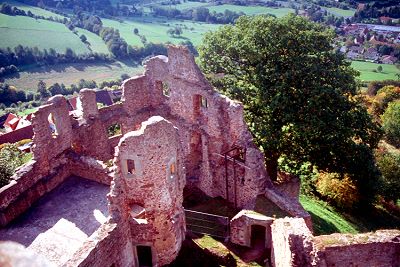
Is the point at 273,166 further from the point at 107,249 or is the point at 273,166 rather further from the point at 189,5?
the point at 189,5

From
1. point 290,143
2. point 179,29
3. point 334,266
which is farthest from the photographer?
point 179,29

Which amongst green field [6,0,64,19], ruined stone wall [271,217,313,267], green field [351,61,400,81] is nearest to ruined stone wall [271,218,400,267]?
ruined stone wall [271,217,313,267]

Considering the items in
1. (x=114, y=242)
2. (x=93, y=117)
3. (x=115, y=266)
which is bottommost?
(x=115, y=266)

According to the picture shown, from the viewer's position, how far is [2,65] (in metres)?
60.3

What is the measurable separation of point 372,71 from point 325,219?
47.4m

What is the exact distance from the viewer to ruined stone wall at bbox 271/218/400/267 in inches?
495

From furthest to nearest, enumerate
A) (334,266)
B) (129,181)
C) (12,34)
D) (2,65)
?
(12,34) < (2,65) < (129,181) < (334,266)

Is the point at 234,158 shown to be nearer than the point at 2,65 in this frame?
Yes

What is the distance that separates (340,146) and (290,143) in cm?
277

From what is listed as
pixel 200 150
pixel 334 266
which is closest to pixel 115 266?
pixel 334 266

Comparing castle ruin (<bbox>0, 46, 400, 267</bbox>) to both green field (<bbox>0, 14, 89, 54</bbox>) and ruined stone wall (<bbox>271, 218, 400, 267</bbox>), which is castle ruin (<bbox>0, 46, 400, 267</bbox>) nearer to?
ruined stone wall (<bbox>271, 218, 400, 267</bbox>)

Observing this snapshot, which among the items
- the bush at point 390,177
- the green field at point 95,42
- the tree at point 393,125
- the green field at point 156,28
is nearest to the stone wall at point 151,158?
the bush at point 390,177

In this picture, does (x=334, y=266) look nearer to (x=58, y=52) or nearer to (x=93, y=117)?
(x=93, y=117)

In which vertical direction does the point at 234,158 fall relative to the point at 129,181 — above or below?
below
